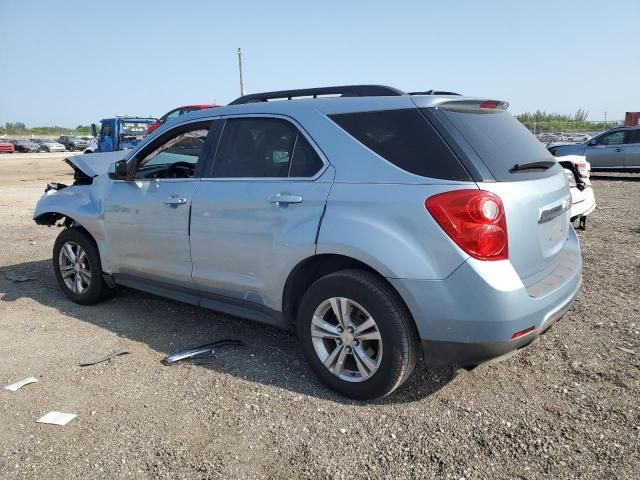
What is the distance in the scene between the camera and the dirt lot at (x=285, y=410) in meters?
2.60

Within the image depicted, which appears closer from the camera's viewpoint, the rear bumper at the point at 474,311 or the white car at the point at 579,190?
the rear bumper at the point at 474,311

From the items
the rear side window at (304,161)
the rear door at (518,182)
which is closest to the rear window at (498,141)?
the rear door at (518,182)

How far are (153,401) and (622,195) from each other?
1294 cm

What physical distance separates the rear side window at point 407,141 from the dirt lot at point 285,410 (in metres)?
1.41

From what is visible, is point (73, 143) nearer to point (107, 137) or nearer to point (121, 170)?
point (107, 137)

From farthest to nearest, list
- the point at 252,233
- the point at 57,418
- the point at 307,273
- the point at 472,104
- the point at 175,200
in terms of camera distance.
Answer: the point at 175,200
the point at 252,233
the point at 307,273
the point at 472,104
the point at 57,418

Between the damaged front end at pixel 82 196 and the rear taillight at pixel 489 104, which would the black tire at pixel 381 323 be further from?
the damaged front end at pixel 82 196

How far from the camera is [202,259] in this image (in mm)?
3879

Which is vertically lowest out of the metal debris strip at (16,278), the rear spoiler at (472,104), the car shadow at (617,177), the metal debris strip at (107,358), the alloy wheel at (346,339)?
the metal debris strip at (107,358)

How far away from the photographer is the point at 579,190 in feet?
23.6

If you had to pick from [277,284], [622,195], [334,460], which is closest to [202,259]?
[277,284]

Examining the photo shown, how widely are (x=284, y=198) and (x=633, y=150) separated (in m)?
16.2

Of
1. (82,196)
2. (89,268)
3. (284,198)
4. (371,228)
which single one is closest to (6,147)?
(82,196)

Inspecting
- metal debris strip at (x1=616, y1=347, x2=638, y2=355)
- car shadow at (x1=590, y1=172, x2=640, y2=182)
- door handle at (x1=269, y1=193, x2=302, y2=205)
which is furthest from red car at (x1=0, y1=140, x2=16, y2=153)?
metal debris strip at (x1=616, y1=347, x2=638, y2=355)
